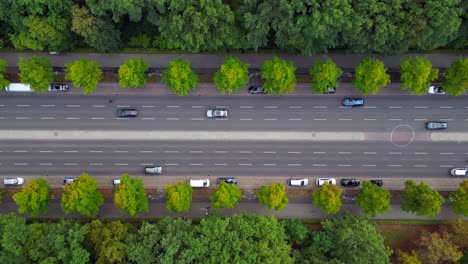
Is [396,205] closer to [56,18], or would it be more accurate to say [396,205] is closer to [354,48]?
[354,48]

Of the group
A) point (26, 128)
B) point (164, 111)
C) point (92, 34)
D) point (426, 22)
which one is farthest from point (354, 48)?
point (26, 128)

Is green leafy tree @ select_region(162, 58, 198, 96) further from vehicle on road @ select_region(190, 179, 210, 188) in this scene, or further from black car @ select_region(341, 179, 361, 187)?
black car @ select_region(341, 179, 361, 187)

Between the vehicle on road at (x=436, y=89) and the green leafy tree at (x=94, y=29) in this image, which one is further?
the vehicle on road at (x=436, y=89)

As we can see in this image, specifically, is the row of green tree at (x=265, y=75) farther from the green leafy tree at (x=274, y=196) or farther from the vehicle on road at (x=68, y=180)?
the vehicle on road at (x=68, y=180)

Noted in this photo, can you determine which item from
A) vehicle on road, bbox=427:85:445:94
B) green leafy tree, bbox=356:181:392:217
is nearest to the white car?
green leafy tree, bbox=356:181:392:217

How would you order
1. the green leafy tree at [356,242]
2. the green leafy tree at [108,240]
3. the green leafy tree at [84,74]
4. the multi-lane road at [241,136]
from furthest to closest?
the multi-lane road at [241,136] → the green leafy tree at [84,74] → the green leafy tree at [356,242] → the green leafy tree at [108,240]

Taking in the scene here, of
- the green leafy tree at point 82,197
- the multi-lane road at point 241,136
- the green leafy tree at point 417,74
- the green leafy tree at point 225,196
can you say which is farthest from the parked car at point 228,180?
the green leafy tree at point 417,74

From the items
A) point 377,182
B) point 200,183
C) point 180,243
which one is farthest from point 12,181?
point 377,182
